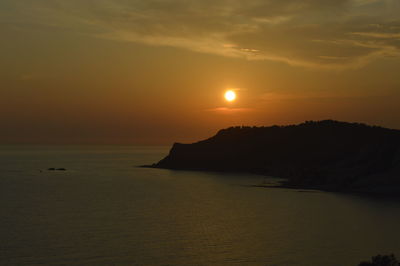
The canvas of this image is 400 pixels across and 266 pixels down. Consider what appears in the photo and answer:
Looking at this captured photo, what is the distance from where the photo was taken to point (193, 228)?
76.8 metres

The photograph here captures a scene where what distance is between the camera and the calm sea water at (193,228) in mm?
57812

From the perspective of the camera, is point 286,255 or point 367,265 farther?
point 286,255

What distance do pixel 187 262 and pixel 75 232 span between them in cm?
2201

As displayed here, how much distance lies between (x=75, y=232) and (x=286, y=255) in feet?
95.6

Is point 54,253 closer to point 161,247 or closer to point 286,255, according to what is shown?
point 161,247

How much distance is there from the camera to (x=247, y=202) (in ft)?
367

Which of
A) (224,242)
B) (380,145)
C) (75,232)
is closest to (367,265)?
(224,242)

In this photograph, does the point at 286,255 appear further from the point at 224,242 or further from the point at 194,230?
the point at 194,230

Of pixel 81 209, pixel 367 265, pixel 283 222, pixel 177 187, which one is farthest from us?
pixel 177 187

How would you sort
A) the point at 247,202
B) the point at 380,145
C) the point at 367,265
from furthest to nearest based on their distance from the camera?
the point at 380,145 → the point at 247,202 → the point at 367,265

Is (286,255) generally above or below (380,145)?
below

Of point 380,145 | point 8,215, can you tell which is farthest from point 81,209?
point 380,145

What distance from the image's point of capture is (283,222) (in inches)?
3324

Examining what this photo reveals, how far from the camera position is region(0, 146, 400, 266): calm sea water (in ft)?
190
